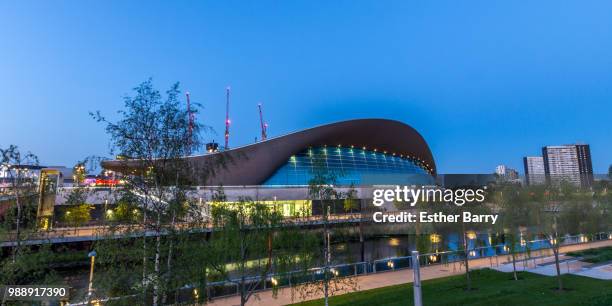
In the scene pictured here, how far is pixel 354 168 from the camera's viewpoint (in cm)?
7344

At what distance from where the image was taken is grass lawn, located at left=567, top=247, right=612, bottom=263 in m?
21.3

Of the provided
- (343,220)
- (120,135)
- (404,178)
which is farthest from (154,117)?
(404,178)

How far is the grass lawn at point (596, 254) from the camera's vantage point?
21.3 m

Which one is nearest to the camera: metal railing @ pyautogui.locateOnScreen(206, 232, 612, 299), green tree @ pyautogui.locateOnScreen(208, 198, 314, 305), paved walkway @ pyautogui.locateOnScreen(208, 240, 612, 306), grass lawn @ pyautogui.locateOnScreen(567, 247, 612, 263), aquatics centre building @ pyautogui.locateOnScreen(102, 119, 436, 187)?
green tree @ pyautogui.locateOnScreen(208, 198, 314, 305)

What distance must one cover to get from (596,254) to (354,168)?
2024 inches

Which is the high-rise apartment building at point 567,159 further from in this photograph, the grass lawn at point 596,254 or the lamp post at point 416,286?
the lamp post at point 416,286

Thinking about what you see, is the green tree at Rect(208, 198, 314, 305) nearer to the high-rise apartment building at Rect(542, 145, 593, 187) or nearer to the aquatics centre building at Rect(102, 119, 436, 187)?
the aquatics centre building at Rect(102, 119, 436, 187)

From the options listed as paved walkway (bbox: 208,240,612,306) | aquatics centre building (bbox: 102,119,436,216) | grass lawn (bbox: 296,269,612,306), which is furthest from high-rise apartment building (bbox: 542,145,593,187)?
grass lawn (bbox: 296,269,612,306)

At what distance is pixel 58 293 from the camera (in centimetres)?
677

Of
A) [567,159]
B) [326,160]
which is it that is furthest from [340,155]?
[567,159]

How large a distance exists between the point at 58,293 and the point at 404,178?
3189 inches

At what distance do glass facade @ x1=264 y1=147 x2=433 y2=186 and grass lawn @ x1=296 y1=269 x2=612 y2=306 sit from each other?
4400 cm

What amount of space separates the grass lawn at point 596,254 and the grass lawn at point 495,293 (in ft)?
17.7

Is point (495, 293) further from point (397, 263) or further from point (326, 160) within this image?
point (326, 160)
